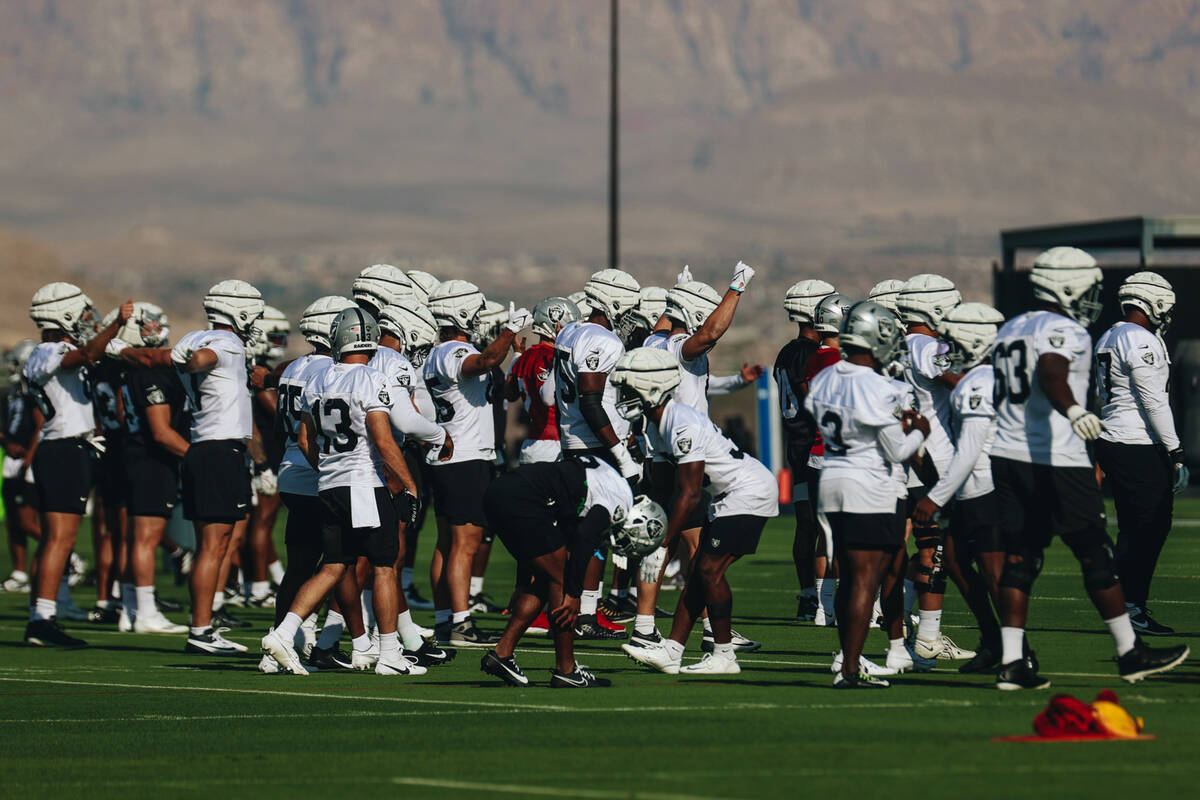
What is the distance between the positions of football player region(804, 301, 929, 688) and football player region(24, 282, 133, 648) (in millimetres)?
5983

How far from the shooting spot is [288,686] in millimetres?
11500

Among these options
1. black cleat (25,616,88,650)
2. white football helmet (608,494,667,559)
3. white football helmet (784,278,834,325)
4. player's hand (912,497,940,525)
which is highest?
white football helmet (784,278,834,325)

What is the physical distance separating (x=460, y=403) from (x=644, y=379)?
3.11 m

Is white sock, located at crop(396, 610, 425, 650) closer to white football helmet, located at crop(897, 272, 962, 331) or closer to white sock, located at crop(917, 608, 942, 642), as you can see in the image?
white sock, located at crop(917, 608, 942, 642)

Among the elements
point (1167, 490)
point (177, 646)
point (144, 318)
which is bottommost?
point (177, 646)

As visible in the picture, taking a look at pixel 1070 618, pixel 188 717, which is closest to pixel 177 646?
pixel 188 717

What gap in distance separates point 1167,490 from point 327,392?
5341 mm

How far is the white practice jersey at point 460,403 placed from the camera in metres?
13.9

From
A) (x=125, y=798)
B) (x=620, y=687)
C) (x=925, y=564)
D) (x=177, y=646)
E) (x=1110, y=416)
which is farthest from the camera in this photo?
(x=177, y=646)

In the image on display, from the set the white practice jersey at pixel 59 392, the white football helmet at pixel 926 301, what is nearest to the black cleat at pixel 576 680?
the white football helmet at pixel 926 301

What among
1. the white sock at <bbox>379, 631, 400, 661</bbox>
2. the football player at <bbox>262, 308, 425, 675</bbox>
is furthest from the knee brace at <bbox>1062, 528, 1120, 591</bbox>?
the white sock at <bbox>379, 631, 400, 661</bbox>

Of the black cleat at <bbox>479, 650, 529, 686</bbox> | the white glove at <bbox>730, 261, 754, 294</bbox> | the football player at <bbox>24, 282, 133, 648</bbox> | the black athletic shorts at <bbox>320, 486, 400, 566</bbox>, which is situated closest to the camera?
the black cleat at <bbox>479, 650, 529, 686</bbox>

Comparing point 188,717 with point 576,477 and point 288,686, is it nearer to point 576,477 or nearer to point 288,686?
point 288,686

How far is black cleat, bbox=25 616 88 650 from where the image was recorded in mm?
14141
